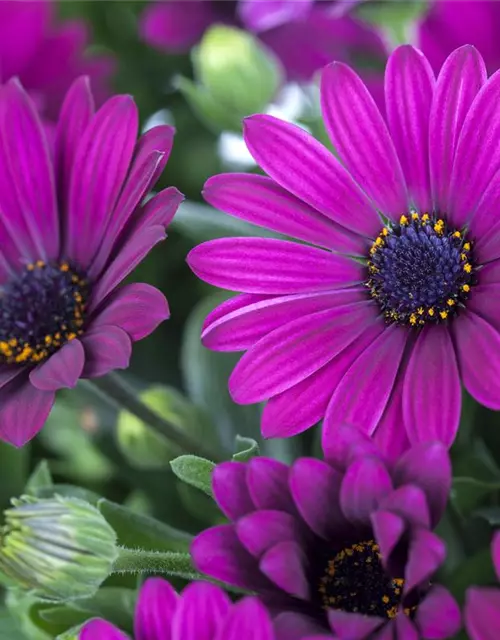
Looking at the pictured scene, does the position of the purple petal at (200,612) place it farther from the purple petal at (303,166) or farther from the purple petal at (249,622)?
the purple petal at (303,166)

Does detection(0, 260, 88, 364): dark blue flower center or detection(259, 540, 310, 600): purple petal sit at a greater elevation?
detection(0, 260, 88, 364): dark blue flower center

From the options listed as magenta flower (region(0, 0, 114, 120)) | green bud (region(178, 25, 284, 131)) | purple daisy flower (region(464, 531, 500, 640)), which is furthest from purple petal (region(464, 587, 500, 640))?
magenta flower (region(0, 0, 114, 120))

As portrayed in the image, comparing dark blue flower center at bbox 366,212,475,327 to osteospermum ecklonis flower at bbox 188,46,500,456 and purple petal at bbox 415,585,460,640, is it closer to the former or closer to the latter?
osteospermum ecklonis flower at bbox 188,46,500,456

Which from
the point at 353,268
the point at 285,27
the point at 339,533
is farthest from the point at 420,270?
the point at 285,27

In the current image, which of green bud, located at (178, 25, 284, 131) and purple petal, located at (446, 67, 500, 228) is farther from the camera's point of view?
green bud, located at (178, 25, 284, 131)

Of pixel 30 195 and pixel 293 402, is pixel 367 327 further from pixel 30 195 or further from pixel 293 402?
pixel 30 195

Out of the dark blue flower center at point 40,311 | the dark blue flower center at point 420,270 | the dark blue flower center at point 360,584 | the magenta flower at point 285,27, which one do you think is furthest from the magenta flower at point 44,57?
the dark blue flower center at point 360,584

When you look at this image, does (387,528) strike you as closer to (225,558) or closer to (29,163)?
(225,558)

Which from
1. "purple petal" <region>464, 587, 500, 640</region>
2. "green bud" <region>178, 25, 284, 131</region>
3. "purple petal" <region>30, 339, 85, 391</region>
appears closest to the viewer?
"purple petal" <region>464, 587, 500, 640</region>
